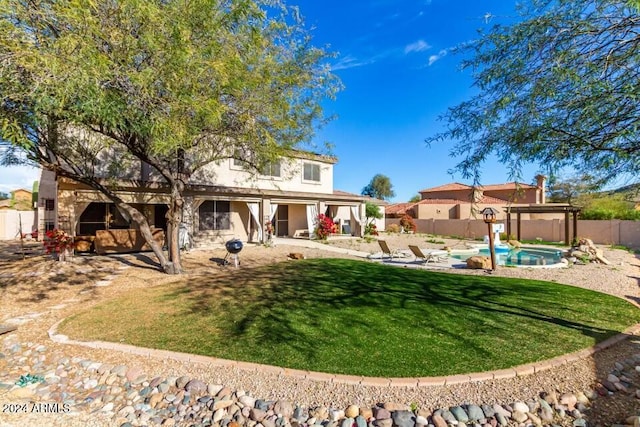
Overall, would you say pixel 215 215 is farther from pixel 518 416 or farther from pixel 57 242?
pixel 518 416

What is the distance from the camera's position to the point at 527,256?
1758 cm

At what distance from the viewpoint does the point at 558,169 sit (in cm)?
461

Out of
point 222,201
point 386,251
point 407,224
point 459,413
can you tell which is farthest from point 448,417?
point 407,224

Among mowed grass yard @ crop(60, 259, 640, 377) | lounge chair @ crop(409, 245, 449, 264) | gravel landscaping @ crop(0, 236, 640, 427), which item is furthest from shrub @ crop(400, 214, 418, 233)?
gravel landscaping @ crop(0, 236, 640, 427)

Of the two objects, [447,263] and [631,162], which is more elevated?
[631,162]

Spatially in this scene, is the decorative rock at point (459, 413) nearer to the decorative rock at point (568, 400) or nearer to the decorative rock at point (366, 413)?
the decorative rock at point (366, 413)

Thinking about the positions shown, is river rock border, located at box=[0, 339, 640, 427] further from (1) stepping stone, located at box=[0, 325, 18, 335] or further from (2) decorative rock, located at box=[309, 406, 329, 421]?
(1) stepping stone, located at box=[0, 325, 18, 335]

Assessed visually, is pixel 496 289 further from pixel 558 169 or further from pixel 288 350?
pixel 288 350

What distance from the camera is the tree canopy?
220 feet

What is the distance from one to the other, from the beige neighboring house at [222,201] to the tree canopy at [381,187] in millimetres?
42306

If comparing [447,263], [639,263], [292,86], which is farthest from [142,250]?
[639,263]

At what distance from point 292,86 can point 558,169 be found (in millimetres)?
8742

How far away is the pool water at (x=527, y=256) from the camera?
15.2 m

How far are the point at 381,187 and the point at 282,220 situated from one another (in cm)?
4556
